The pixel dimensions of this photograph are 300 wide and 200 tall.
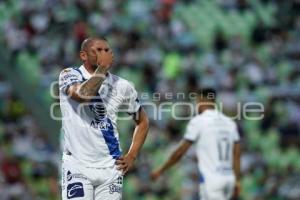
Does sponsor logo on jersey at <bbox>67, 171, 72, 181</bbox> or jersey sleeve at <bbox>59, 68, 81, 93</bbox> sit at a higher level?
jersey sleeve at <bbox>59, 68, 81, 93</bbox>

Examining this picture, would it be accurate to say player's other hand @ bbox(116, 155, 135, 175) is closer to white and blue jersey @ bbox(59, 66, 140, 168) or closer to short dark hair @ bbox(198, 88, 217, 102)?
white and blue jersey @ bbox(59, 66, 140, 168)

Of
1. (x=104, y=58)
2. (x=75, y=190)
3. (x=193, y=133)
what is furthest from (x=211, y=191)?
(x=104, y=58)

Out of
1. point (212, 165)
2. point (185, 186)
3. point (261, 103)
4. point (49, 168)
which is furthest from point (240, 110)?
point (212, 165)

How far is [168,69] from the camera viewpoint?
63.0ft

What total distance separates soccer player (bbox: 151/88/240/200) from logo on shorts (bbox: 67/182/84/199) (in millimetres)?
3670

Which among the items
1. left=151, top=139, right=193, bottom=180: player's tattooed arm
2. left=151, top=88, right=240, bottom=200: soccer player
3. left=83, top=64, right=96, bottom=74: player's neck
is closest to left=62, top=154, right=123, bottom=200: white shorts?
left=83, top=64, right=96, bottom=74: player's neck

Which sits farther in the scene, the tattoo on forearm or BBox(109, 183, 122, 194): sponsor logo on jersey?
BBox(109, 183, 122, 194): sponsor logo on jersey

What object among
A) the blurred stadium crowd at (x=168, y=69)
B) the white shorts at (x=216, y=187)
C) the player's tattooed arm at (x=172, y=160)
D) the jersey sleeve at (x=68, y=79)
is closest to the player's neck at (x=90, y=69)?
the jersey sleeve at (x=68, y=79)

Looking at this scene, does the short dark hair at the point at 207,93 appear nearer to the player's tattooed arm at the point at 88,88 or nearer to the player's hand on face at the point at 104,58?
the player's hand on face at the point at 104,58

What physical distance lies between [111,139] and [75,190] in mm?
581

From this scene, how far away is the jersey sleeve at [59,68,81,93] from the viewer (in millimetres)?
8422

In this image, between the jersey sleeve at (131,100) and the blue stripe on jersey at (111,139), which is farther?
the jersey sleeve at (131,100)

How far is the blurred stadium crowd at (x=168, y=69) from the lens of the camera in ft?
56.3

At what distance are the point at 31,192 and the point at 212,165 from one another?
5.71m
